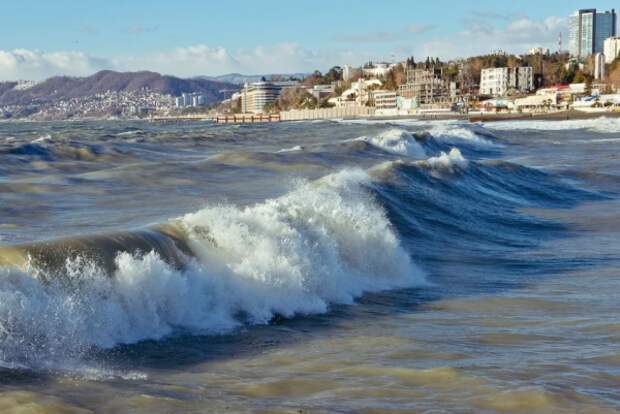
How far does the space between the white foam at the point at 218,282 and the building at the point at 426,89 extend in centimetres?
16106

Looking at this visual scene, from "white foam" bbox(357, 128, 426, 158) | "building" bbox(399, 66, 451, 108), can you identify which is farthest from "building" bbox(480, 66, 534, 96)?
"white foam" bbox(357, 128, 426, 158)

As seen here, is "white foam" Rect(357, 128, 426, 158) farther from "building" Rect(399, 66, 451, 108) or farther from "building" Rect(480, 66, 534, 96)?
"building" Rect(480, 66, 534, 96)

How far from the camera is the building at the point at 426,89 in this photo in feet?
586

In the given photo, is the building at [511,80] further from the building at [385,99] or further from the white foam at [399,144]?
the white foam at [399,144]

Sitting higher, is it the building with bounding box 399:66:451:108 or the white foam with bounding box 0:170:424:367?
the building with bounding box 399:66:451:108

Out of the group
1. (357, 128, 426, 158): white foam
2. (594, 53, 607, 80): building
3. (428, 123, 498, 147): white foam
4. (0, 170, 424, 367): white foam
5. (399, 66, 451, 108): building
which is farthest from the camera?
(399, 66, 451, 108): building

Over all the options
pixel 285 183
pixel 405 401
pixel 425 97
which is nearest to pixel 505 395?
pixel 405 401

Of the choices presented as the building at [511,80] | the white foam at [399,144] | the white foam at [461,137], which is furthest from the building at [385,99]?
the white foam at [399,144]

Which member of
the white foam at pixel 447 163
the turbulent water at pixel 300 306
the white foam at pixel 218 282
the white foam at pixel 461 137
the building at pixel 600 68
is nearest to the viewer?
the turbulent water at pixel 300 306

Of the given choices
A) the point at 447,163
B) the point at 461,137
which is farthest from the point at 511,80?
the point at 447,163

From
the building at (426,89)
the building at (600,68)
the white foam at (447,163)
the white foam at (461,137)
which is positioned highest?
the building at (600,68)

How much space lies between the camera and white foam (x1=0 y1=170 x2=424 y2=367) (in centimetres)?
820

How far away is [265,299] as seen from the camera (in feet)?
35.6

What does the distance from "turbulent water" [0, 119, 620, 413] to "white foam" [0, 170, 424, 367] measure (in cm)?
2
